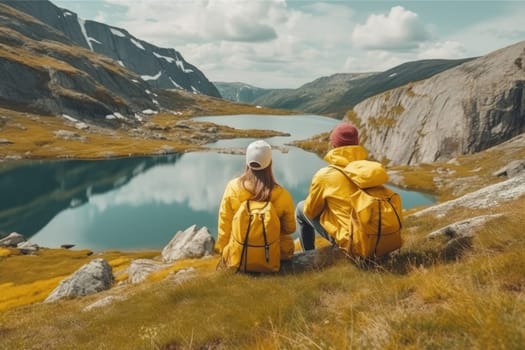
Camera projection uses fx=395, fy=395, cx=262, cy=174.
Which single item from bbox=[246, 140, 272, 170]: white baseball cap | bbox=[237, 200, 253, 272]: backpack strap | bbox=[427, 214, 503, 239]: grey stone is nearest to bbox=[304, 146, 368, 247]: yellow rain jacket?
bbox=[246, 140, 272, 170]: white baseball cap

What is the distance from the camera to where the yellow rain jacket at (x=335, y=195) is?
37.0ft

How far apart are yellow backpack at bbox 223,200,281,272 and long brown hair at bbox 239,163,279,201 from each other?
1.04 ft

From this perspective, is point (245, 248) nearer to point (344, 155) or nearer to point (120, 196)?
point (344, 155)

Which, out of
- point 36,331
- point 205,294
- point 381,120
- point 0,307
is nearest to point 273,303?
point 205,294

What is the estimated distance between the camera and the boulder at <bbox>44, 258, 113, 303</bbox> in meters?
29.0

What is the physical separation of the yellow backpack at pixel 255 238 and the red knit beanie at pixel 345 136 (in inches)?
111

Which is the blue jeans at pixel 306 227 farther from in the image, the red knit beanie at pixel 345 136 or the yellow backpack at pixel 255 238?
the red knit beanie at pixel 345 136

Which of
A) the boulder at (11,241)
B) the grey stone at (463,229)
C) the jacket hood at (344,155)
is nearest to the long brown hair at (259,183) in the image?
the jacket hood at (344,155)

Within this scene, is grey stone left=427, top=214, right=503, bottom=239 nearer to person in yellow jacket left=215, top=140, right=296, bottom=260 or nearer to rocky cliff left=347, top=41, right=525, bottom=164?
person in yellow jacket left=215, top=140, right=296, bottom=260

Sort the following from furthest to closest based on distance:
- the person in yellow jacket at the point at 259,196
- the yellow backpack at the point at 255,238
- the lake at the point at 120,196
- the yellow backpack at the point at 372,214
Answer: the lake at the point at 120,196
the person in yellow jacket at the point at 259,196
the yellow backpack at the point at 255,238
the yellow backpack at the point at 372,214

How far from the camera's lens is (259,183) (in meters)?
12.4

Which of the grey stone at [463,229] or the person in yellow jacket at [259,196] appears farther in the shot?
the grey stone at [463,229]

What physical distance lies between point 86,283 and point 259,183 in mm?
23330

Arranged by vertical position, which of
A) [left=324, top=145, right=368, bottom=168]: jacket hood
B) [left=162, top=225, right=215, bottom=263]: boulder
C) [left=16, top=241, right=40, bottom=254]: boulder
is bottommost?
[left=16, top=241, right=40, bottom=254]: boulder
